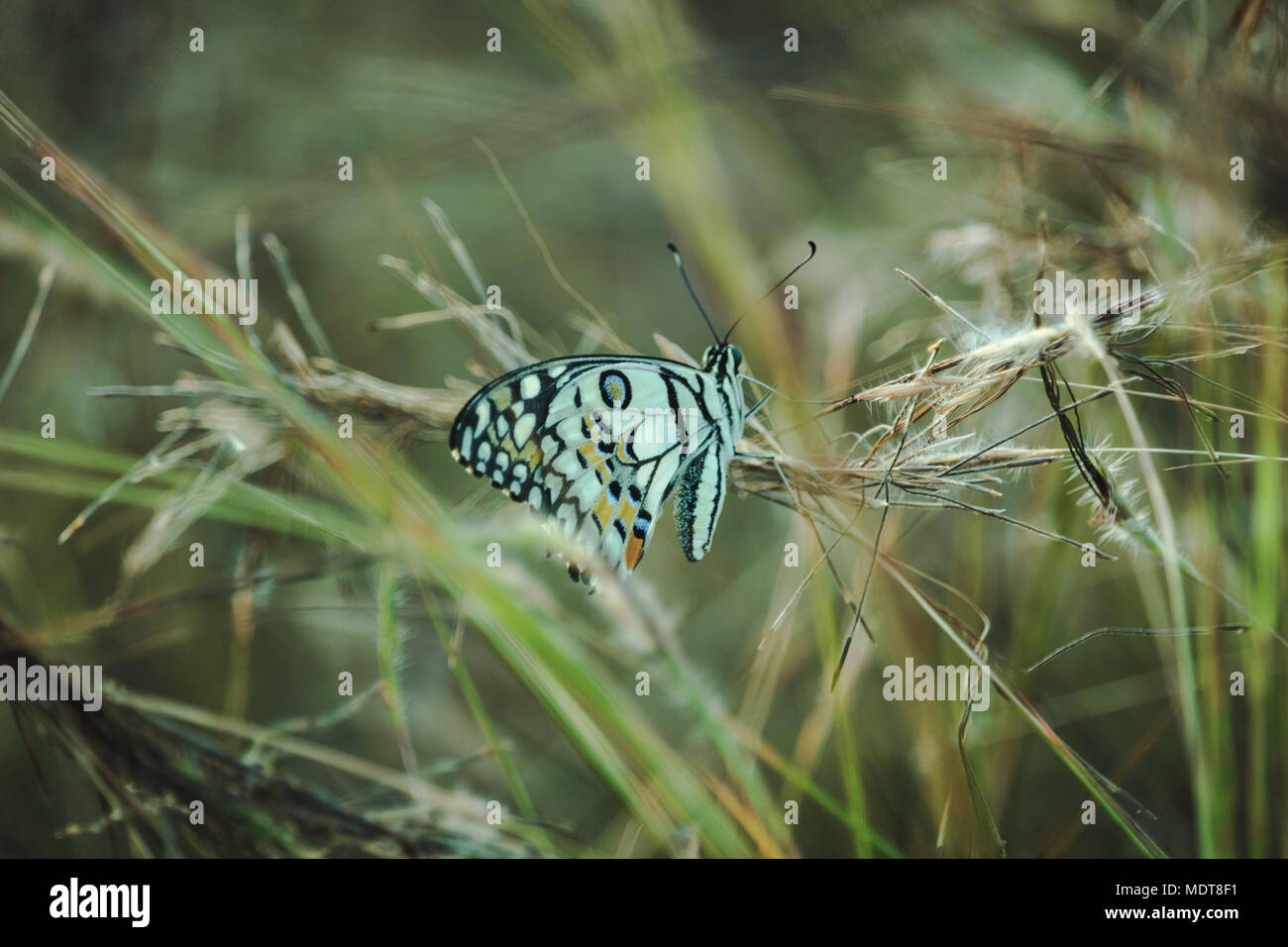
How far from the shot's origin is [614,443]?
2.83 ft

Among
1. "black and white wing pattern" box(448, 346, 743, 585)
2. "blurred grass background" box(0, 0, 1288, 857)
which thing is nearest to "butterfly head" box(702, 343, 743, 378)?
"black and white wing pattern" box(448, 346, 743, 585)

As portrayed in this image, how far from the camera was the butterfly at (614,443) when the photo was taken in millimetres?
785

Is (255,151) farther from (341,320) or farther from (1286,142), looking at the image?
(1286,142)

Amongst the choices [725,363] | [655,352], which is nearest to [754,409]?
[725,363]

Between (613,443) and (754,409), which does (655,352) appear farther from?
(754,409)

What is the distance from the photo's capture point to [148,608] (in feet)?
2.62

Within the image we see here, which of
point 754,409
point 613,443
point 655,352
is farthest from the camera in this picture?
point 655,352

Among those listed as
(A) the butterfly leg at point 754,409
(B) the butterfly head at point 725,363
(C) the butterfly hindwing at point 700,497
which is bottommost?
(C) the butterfly hindwing at point 700,497

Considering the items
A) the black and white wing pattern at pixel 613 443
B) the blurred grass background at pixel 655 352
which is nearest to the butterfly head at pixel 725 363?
the black and white wing pattern at pixel 613 443

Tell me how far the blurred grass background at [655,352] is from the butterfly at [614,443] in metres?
0.07

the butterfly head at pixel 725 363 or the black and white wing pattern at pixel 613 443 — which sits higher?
the butterfly head at pixel 725 363

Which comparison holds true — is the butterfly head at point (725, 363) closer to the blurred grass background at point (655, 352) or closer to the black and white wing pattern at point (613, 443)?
the black and white wing pattern at point (613, 443)

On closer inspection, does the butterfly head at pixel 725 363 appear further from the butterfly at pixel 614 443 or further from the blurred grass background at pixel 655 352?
Result: the blurred grass background at pixel 655 352

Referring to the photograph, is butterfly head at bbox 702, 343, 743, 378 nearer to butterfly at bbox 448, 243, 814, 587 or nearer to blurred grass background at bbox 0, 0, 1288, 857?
butterfly at bbox 448, 243, 814, 587
